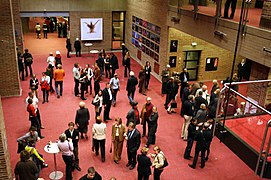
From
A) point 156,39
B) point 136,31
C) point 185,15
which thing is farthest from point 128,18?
point 185,15

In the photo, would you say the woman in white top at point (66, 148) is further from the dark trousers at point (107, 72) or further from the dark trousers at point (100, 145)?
the dark trousers at point (107, 72)

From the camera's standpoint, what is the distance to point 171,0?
607 inches

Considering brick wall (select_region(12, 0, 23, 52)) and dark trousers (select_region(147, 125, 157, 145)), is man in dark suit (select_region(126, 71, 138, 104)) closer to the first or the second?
dark trousers (select_region(147, 125, 157, 145))

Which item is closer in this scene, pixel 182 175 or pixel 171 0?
pixel 182 175

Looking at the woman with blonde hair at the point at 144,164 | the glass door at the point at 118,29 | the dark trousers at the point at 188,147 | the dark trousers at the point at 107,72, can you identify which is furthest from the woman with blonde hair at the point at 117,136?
the glass door at the point at 118,29

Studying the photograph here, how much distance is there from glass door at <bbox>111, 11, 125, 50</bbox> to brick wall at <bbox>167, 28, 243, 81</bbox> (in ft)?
24.2

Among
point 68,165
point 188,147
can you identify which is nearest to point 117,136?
point 68,165

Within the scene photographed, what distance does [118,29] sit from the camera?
2291 centimetres

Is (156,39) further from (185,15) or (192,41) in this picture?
(185,15)

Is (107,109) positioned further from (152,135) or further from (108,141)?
(152,135)

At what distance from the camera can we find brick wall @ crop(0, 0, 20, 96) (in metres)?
13.0

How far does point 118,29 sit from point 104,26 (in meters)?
1.54

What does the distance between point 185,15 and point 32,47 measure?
13301 mm

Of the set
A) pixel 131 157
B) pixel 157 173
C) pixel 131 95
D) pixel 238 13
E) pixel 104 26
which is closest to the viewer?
pixel 157 173
